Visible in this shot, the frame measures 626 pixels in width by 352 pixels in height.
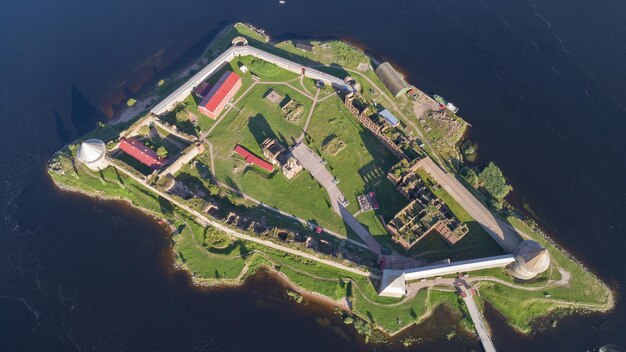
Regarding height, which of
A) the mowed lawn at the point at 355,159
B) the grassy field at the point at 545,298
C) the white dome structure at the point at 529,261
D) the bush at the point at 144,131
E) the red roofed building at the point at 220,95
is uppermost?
the red roofed building at the point at 220,95

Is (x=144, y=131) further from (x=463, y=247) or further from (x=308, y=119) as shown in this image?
(x=463, y=247)

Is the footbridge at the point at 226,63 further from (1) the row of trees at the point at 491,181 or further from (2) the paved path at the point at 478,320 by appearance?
(2) the paved path at the point at 478,320

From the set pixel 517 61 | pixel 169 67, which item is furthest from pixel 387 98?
pixel 169 67

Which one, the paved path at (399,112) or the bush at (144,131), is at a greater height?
the bush at (144,131)

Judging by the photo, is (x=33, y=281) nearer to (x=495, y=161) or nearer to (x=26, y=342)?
(x=26, y=342)

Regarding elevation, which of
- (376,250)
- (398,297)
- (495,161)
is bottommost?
(398,297)

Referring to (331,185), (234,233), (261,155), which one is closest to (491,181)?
(331,185)

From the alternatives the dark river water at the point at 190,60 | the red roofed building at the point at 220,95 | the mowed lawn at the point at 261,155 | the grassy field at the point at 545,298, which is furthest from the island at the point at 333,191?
the dark river water at the point at 190,60
